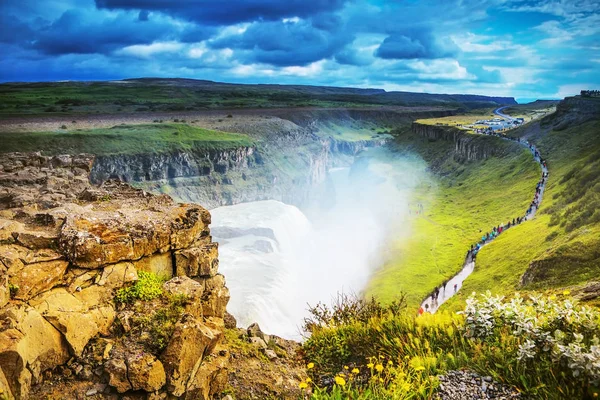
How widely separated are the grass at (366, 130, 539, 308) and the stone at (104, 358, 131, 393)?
31.3 m

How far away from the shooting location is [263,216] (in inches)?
2682

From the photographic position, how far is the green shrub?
1182 centimetres

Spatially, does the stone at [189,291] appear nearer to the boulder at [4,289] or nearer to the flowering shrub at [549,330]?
the boulder at [4,289]

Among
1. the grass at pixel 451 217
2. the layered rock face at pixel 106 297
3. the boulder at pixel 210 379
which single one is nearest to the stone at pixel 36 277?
the layered rock face at pixel 106 297

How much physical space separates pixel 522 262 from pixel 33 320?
41.5m

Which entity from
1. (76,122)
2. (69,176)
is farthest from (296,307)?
(76,122)

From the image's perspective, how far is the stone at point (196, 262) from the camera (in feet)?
46.1

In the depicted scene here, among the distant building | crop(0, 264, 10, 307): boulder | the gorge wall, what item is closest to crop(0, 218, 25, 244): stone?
crop(0, 264, 10, 307): boulder

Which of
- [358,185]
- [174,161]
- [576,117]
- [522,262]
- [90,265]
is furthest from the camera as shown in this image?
[358,185]

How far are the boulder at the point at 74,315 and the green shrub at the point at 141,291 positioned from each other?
501mm

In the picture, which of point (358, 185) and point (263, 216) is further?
point (358, 185)

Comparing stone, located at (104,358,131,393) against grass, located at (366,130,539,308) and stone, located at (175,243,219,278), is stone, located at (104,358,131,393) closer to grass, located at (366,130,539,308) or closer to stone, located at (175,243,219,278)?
stone, located at (175,243,219,278)

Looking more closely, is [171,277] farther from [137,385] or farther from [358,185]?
[358,185]

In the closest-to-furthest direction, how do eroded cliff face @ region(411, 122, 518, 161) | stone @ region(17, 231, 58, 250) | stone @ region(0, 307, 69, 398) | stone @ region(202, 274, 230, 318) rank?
stone @ region(0, 307, 69, 398), stone @ region(17, 231, 58, 250), stone @ region(202, 274, 230, 318), eroded cliff face @ region(411, 122, 518, 161)
